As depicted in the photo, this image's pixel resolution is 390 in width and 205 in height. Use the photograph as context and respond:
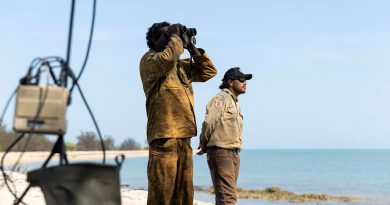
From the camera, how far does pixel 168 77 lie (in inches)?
165

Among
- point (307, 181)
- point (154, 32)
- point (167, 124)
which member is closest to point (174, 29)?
point (154, 32)

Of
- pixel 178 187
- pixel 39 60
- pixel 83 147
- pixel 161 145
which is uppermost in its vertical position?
pixel 39 60

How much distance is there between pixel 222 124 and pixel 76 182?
333 cm

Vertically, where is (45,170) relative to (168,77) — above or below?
below

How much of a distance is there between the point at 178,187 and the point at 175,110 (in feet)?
1.71

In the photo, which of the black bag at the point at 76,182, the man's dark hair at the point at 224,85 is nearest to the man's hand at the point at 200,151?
the man's dark hair at the point at 224,85

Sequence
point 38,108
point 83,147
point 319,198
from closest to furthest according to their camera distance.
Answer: point 38,108 → point 319,198 → point 83,147

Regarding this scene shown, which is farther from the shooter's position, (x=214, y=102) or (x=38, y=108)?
(x=214, y=102)

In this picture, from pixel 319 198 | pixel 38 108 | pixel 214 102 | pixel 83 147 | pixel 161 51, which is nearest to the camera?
pixel 38 108

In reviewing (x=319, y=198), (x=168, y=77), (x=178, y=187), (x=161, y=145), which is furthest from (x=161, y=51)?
(x=319, y=198)

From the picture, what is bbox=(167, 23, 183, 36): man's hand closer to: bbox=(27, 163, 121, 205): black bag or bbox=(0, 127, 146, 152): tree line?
bbox=(27, 163, 121, 205): black bag

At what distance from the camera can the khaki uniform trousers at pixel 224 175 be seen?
568 cm

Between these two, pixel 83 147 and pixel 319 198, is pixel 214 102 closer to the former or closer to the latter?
pixel 319 198

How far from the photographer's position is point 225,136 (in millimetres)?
5777
